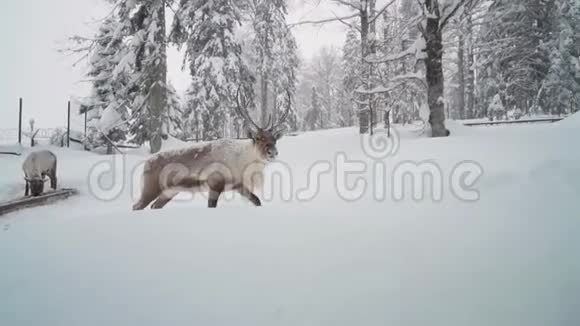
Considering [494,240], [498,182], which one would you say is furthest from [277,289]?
[498,182]

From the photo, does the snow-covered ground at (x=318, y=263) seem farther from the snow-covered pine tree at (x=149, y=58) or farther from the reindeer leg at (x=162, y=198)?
the snow-covered pine tree at (x=149, y=58)

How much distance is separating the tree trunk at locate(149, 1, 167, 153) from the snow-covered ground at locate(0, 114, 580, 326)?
1001cm

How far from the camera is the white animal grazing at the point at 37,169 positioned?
7580 millimetres

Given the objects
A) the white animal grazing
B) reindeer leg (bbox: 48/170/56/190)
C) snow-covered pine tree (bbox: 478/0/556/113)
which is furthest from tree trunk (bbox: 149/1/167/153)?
snow-covered pine tree (bbox: 478/0/556/113)

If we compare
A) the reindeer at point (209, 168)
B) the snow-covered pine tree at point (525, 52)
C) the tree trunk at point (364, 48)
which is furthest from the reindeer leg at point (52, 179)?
the snow-covered pine tree at point (525, 52)

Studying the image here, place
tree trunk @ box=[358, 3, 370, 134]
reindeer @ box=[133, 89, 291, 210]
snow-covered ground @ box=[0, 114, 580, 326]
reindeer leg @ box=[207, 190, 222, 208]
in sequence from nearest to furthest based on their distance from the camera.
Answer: snow-covered ground @ box=[0, 114, 580, 326], reindeer leg @ box=[207, 190, 222, 208], reindeer @ box=[133, 89, 291, 210], tree trunk @ box=[358, 3, 370, 134]

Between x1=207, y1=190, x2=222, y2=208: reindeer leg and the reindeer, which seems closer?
x1=207, y1=190, x2=222, y2=208: reindeer leg

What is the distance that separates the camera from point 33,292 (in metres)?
1.79

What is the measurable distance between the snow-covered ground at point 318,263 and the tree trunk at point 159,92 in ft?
32.8

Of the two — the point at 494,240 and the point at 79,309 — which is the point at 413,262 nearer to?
the point at 494,240

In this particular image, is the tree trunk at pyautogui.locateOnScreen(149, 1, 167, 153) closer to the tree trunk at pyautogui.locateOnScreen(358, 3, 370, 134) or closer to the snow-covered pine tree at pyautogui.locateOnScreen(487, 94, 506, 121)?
the tree trunk at pyautogui.locateOnScreen(358, 3, 370, 134)

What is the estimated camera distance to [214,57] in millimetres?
15328

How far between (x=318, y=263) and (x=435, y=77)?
773cm

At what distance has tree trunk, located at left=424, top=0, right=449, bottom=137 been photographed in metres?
8.06
